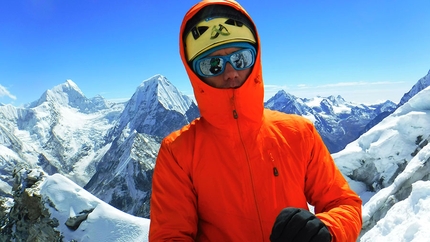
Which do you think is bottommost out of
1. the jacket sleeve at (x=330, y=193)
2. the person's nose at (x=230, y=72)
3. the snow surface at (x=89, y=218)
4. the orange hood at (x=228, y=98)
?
the snow surface at (x=89, y=218)

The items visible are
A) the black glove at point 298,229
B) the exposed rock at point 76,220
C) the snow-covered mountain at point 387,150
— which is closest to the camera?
the black glove at point 298,229

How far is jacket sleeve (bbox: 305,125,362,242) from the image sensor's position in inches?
115

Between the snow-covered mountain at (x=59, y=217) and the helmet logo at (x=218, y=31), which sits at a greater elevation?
the helmet logo at (x=218, y=31)

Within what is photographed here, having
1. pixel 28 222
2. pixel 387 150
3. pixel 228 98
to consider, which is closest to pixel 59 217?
pixel 28 222

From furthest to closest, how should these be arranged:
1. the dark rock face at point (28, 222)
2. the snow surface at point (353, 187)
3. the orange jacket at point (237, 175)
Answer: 1. the dark rock face at point (28, 222)
2. the snow surface at point (353, 187)
3. the orange jacket at point (237, 175)

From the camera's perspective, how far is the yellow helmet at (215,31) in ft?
10.4

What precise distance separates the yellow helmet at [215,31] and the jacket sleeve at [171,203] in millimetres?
1144

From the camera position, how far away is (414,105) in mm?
31234

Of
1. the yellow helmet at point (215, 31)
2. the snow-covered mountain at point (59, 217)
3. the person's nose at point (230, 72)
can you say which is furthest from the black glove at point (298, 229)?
the snow-covered mountain at point (59, 217)

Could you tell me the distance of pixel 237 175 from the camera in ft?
10.4

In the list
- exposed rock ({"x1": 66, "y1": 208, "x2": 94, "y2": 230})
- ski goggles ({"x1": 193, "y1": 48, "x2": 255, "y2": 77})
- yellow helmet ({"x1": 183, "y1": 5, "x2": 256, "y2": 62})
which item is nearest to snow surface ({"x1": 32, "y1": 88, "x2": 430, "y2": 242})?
exposed rock ({"x1": 66, "y1": 208, "x2": 94, "y2": 230})

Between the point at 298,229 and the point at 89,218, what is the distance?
26.6 metres

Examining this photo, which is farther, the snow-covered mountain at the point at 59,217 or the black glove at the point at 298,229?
the snow-covered mountain at the point at 59,217

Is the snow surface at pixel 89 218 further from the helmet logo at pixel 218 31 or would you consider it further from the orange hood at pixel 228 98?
the helmet logo at pixel 218 31
